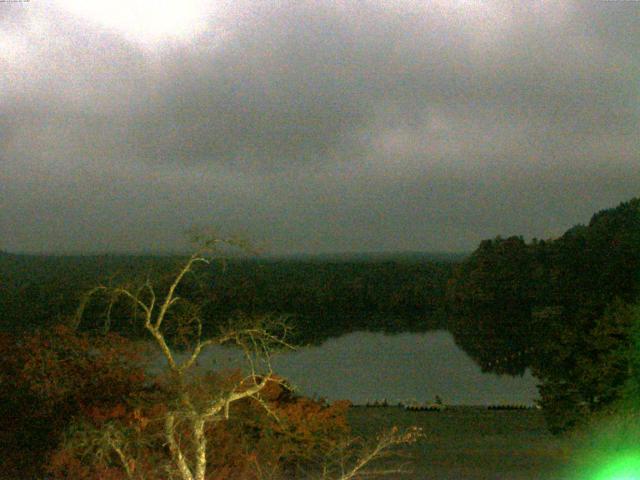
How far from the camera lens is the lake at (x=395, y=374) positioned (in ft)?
103

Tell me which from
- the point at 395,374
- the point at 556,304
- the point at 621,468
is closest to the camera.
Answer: the point at 621,468

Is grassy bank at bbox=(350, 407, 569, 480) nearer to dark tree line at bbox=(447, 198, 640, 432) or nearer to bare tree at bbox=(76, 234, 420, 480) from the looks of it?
dark tree line at bbox=(447, 198, 640, 432)

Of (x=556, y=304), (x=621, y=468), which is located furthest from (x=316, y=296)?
(x=621, y=468)

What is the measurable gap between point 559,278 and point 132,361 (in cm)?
5091

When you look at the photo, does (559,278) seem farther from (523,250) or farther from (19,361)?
(19,361)

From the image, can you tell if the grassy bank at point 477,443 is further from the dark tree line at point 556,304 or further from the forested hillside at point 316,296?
the forested hillside at point 316,296

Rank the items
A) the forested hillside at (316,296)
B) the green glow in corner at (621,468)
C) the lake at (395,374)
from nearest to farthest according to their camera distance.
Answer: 1. the green glow in corner at (621,468)
2. the lake at (395,374)
3. the forested hillside at (316,296)

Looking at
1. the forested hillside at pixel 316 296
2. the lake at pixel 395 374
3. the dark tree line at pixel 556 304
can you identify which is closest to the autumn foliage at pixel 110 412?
the dark tree line at pixel 556 304

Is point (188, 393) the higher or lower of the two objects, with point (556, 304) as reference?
higher

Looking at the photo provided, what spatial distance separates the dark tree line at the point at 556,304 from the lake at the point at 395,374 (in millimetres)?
1865

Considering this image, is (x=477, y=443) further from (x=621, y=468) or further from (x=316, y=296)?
(x=316, y=296)

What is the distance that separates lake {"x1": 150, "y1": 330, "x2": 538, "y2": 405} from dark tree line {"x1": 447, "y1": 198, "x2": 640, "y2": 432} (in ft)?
6.12

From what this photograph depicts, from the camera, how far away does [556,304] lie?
200ft

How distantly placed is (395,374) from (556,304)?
1027 inches
